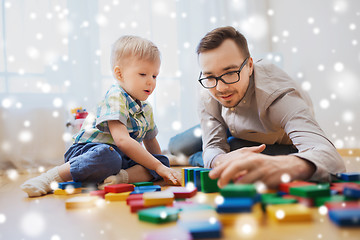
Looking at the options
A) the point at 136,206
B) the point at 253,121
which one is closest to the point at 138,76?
the point at 253,121

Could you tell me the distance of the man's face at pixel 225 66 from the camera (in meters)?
1.12

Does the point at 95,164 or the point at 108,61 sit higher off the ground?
the point at 108,61

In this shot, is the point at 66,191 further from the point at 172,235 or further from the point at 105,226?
the point at 172,235

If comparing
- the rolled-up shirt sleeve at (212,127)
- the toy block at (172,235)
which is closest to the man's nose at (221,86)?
the rolled-up shirt sleeve at (212,127)

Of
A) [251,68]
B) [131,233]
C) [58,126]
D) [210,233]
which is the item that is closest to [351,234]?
[210,233]

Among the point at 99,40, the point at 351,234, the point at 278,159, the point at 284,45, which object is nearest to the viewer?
the point at 351,234

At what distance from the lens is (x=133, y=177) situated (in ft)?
4.27

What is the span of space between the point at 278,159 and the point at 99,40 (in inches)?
82.7

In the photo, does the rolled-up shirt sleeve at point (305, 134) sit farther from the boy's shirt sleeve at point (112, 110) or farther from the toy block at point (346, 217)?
the boy's shirt sleeve at point (112, 110)

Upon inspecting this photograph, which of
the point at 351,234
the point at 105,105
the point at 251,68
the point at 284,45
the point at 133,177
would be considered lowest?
the point at 133,177

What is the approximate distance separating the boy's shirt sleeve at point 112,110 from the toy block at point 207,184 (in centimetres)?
44

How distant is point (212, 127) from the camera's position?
4.48 feet

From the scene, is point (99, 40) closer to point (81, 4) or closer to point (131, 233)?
point (81, 4)

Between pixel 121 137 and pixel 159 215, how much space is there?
2.11ft
